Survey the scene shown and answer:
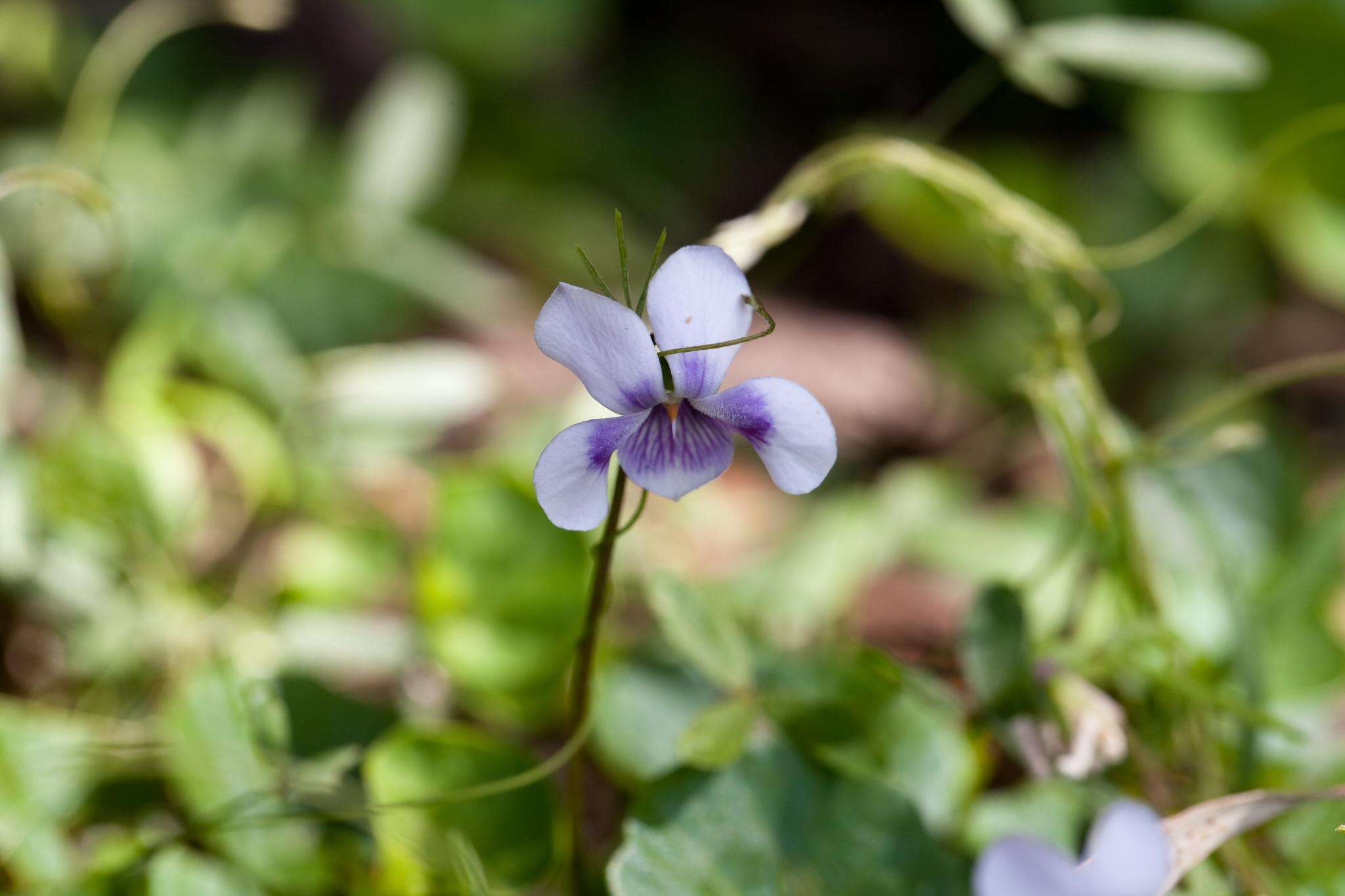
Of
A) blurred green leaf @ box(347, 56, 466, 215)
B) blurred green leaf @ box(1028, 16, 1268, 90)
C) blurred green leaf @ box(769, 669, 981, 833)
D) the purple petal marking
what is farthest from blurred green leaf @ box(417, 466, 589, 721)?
blurred green leaf @ box(347, 56, 466, 215)

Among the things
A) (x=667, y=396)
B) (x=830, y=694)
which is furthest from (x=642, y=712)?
(x=667, y=396)

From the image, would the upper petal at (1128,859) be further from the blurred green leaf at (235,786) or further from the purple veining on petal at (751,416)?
the blurred green leaf at (235,786)

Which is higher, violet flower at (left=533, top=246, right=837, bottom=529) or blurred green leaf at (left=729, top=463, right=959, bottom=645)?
violet flower at (left=533, top=246, right=837, bottom=529)

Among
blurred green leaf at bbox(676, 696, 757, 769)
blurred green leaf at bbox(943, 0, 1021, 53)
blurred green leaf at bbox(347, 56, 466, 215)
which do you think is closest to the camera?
blurred green leaf at bbox(676, 696, 757, 769)

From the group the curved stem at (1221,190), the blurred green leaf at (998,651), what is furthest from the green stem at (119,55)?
the blurred green leaf at (998,651)

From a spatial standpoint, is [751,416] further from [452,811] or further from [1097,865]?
[452,811]

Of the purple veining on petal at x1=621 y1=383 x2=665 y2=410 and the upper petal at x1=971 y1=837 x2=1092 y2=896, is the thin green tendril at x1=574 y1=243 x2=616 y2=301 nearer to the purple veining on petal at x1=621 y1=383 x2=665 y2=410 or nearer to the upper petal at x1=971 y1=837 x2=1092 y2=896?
the purple veining on petal at x1=621 y1=383 x2=665 y2=410
